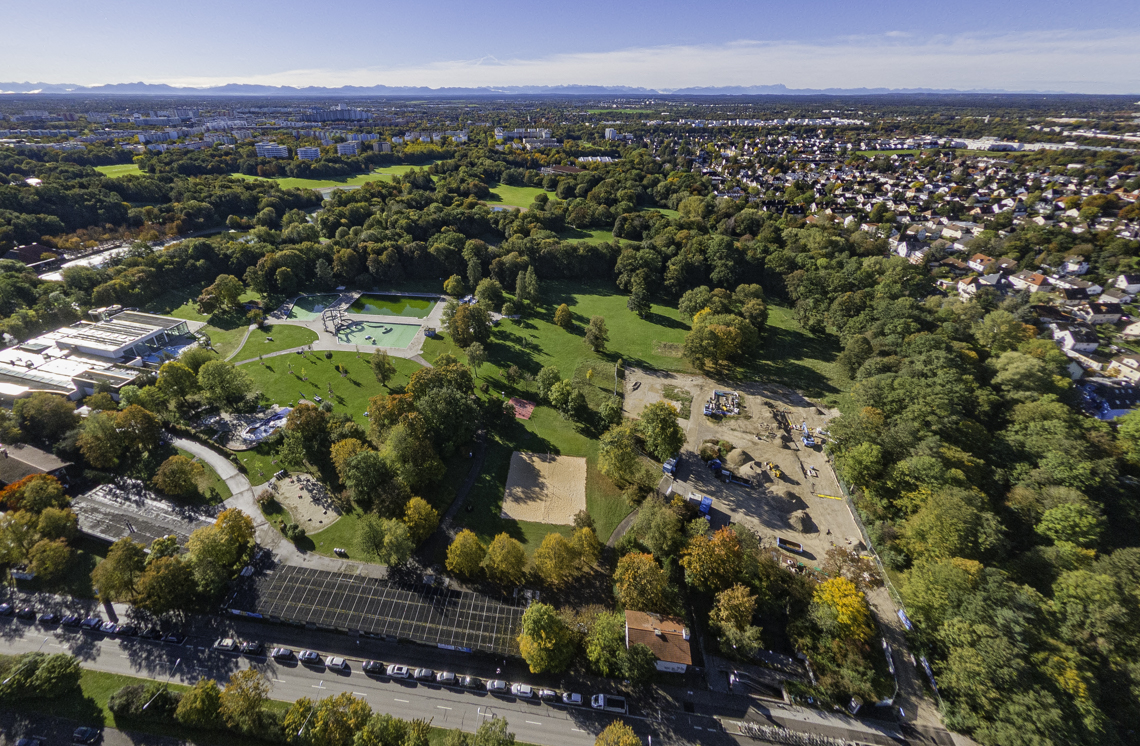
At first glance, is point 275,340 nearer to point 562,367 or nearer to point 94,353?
point 94,353

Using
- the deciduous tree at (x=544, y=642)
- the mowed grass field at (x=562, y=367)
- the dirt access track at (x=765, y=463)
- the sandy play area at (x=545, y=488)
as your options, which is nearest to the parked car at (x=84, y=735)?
the mowed grass field at (x=562, y=367)

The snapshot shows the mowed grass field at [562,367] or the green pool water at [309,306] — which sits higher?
the green pool water at [309,306]

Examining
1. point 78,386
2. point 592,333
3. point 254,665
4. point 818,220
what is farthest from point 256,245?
point 818,220

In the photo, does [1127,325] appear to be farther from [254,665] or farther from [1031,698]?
[254,665]

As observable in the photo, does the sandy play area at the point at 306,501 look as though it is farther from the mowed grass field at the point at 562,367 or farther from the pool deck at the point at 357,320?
the pool deck at the point at 357,320

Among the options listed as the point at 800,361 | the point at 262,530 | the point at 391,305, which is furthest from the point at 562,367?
the point at 262,530

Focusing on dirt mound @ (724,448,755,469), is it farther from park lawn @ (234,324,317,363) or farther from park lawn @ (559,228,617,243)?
park lawn @ (559,228,617,243)

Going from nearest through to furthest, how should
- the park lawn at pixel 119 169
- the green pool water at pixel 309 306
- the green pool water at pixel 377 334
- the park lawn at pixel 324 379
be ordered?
the park lawn at pixel 324 379 < the green pool water at pixel 377 334 < the green pool water at pixel 309 306 < the park lawn at pixel 119 169
